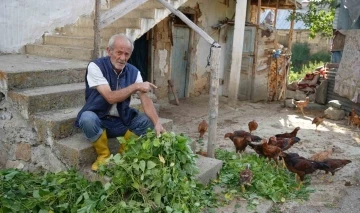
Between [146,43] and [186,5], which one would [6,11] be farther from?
[186,5]

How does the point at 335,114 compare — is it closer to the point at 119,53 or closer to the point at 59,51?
the point at 59,51

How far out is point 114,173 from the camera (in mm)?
2986

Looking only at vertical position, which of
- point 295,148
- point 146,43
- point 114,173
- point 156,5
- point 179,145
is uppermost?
point 156,5

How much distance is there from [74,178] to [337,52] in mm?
8849

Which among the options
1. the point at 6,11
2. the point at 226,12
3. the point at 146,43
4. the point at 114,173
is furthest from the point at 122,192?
the point at 226,12

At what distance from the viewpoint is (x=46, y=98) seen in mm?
3973

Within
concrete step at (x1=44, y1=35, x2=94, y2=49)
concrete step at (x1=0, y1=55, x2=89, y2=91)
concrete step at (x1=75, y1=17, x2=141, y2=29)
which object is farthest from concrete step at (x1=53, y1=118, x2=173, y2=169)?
concrete step at (x1=75, y1=17, x2=141, y2=29)

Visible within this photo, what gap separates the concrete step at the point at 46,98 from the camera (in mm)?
3830

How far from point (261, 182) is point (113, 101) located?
6.23ft

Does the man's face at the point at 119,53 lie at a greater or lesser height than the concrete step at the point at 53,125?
greater

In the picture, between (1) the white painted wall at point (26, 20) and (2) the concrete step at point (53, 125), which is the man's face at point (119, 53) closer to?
(2) the concrete step at point (53, 125)

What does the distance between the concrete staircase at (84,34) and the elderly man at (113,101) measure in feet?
6.46

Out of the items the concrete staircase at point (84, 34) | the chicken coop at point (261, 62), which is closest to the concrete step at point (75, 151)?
the concrete staircase at point (84, 34)

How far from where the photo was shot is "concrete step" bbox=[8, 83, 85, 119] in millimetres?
3830
